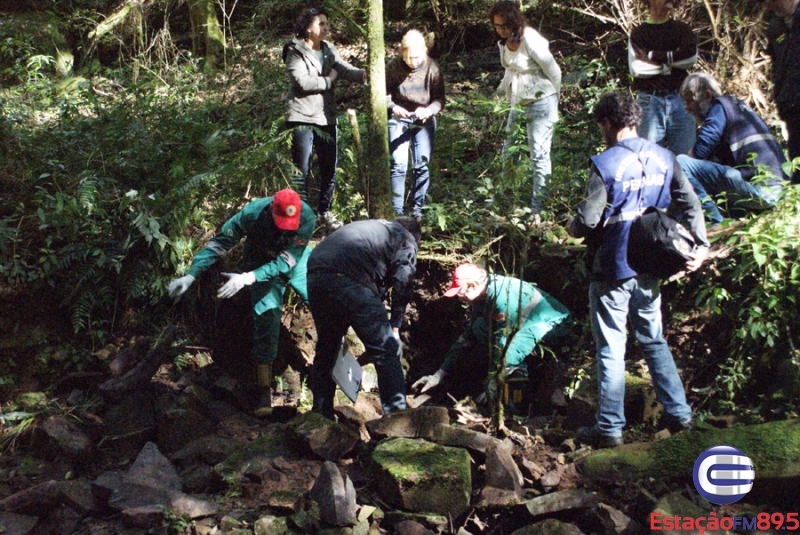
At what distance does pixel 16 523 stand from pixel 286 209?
8.49ft

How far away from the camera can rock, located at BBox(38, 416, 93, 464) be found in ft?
16.6

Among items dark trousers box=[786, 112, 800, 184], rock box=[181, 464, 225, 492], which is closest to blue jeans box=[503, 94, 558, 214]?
dark trousers box=[786, 112, 800, 184]

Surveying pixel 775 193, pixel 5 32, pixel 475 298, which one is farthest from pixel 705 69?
pixel 5 32

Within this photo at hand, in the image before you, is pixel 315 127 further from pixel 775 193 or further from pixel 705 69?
pixel 705 69

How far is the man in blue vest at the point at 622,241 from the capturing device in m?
3.95

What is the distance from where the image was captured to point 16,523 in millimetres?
4043

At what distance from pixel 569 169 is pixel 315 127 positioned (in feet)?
8.33

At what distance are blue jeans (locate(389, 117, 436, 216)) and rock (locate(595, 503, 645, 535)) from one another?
11.4ft

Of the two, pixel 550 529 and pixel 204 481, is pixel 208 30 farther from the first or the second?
pixel 550 529

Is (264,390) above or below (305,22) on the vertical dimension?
below

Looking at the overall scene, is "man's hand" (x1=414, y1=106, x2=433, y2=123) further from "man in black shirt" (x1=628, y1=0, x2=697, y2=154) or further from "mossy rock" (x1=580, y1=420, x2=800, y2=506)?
"mossy rock" (x1=580, y1=420, x2=800, y2=506)

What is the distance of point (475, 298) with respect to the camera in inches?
211

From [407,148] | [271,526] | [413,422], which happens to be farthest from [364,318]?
[407,148]

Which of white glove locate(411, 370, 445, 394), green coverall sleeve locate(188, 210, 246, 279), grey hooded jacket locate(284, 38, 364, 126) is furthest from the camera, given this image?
grey hooded jacket locate(284, 38, 364, 126)
